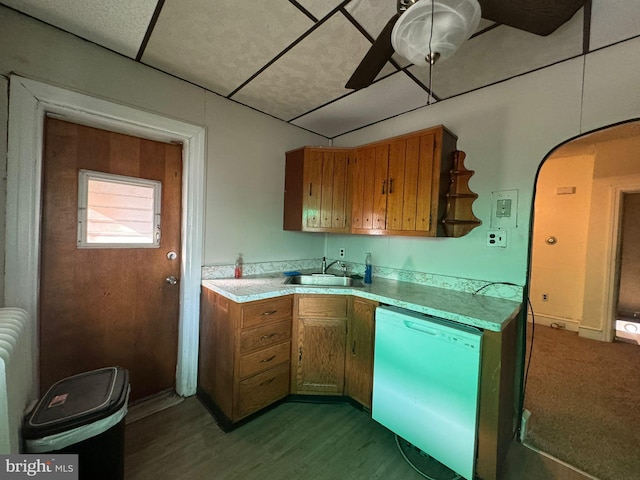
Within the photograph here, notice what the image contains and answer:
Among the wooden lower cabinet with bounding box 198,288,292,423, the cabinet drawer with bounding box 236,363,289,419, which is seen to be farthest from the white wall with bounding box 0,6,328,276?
the cabinet drawer with bounding box 236,363,289,419

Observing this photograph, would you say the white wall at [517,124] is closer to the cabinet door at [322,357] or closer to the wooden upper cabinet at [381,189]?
the wooden upper cabinet at [381,189]

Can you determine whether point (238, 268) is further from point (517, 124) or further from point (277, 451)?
point (517, 124)

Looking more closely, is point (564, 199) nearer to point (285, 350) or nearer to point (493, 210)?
point (493, 210)

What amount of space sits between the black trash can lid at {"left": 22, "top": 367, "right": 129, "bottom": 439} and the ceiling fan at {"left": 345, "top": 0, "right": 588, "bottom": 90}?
198cm

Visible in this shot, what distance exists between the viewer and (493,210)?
71.8 inches

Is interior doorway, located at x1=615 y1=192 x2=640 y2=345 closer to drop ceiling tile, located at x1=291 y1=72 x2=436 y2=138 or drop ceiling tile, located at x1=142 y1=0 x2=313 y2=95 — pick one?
drop ceiling tile, located at x1=291 y1=72 x2=436 y2=138

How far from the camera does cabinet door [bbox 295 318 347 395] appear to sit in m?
1.96

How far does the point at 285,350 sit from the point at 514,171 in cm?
212

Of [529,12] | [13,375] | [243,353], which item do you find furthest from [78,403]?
[529,12]

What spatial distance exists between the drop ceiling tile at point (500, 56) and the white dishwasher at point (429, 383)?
1614mm

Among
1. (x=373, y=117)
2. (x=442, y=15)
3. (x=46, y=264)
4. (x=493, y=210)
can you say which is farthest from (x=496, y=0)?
(x=46, y=264)

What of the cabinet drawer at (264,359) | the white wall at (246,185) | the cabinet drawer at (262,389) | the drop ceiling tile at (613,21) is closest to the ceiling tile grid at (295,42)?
the drop ceiling tile at (613,21)

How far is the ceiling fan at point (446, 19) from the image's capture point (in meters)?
0.83

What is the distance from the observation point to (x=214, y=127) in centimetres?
207
